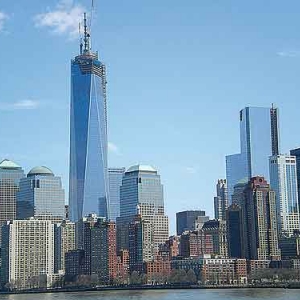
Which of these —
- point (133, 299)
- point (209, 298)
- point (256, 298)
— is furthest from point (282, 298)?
point (133, 299)

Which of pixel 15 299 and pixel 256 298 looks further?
pixel 15 299

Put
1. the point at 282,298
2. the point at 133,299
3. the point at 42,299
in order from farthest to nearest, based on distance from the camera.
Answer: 1. the point at 42,299
2. the point at 133,299
3. the point at 282,298

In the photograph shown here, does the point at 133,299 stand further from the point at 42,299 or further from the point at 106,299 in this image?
the point at 42,299

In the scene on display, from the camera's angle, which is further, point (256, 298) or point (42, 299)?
point (42, 299)

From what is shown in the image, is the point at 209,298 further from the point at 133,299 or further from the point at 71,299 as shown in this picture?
the point at 71,299

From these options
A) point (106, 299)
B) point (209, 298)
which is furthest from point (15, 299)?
point (209, 298)

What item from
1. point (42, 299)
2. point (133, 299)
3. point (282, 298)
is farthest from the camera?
point (42, 299)

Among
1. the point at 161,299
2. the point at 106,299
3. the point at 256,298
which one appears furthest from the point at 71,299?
the point at 256,298
